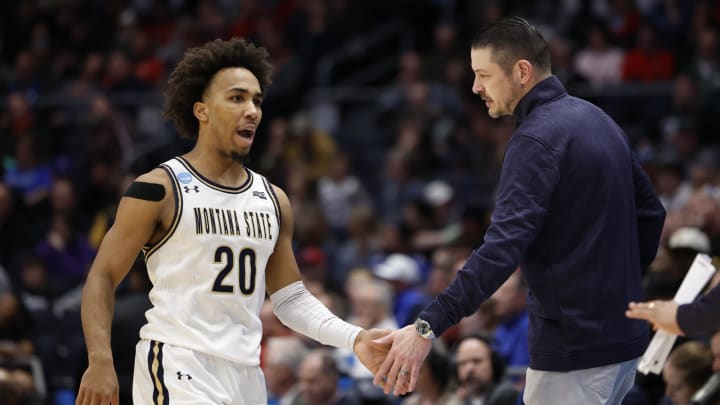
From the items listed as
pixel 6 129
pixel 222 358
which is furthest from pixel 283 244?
pixel 6 129

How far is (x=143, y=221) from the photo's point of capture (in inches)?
192

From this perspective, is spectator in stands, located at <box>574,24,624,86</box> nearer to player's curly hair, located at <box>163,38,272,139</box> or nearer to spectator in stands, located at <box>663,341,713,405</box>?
spectator in stands, located at <box>663,341,713,405</box>

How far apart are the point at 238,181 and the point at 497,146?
7654 millimetres

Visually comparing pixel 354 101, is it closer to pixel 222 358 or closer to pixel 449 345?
pixel 449 345

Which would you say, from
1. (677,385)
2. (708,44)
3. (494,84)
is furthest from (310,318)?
(708,44)

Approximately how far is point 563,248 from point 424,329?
69cm

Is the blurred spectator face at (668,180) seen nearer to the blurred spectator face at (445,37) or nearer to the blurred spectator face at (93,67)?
the blurred spectator face at (445,37)

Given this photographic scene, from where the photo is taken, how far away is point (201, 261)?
495cm

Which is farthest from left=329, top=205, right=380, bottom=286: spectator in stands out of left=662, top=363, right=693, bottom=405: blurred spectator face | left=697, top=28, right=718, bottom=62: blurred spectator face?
left=662, top=363, right=693, bottom=405: blurred spectator face

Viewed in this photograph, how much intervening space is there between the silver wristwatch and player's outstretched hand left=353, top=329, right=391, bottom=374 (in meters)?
0.40

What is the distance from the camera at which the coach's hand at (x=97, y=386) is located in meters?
4.69

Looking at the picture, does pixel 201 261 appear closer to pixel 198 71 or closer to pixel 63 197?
pixel 198 71

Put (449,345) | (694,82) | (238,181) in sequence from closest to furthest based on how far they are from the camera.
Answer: (238,181) → (449,345) → (694,82)

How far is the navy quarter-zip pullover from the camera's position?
15.6 ft
